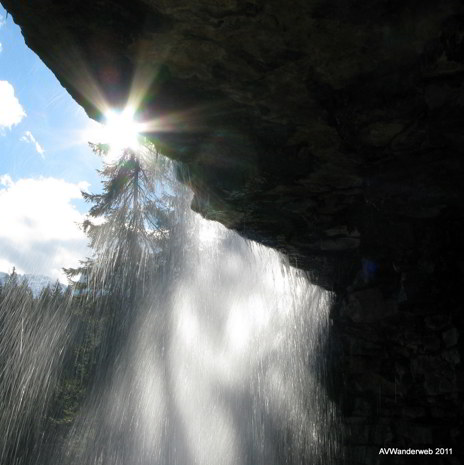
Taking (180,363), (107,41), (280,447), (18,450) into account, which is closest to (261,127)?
(107,41)

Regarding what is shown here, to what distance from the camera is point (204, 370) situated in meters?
9.41

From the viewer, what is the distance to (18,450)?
11438mm

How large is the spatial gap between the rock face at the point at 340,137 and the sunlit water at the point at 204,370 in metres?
1.04

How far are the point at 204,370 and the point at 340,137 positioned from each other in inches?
318

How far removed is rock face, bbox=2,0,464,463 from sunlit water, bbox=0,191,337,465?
104cm

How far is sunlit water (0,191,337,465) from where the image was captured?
18.6 ft

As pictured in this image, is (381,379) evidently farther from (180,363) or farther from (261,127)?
(180,363)

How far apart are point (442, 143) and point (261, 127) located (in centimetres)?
141

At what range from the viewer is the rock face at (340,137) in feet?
7.02

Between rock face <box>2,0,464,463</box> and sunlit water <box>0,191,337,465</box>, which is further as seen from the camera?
sunlit water <box>0,191,337,465</box>

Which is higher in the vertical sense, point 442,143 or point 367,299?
point 442,143

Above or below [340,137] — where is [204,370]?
below

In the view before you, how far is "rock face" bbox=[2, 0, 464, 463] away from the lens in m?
2.14

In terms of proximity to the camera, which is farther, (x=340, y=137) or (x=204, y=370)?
(x=204, y=370)
